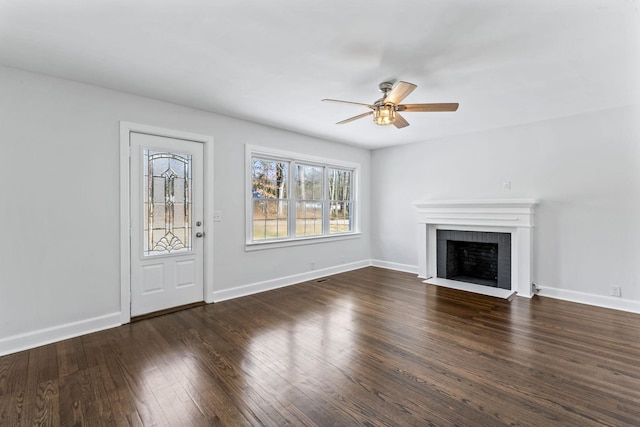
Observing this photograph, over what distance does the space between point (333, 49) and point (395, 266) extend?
454 cm

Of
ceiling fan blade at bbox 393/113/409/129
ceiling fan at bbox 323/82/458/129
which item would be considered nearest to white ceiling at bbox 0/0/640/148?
ceiling fan at bbox 323/82/458/129

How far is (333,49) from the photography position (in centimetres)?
237

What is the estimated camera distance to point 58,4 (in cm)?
185

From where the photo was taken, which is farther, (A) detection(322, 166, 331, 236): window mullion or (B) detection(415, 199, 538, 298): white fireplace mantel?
(A) detection(322, 166, 331, 236): window mullion

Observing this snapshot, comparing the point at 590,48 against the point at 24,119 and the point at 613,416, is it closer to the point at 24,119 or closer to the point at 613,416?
the point at 613,416

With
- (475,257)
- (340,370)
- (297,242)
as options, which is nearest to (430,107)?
(340,370)

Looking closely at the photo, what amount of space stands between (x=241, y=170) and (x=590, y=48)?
12.7ft

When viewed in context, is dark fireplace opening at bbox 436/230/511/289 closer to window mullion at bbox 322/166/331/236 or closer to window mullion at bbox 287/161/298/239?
window mullion at bbox 322/166/331/236

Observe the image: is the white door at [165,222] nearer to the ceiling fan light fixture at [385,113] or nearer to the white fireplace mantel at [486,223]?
the ceiling fan light fixture at [385,113]

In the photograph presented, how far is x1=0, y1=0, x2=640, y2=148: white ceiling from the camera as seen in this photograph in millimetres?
1901

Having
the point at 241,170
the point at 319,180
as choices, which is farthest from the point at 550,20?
the point at 319,180

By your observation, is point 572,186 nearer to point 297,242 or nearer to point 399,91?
point 399,91

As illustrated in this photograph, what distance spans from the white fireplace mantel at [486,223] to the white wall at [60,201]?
4043 mm

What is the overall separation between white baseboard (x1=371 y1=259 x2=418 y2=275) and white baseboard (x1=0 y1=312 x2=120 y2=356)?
4.61 meters
